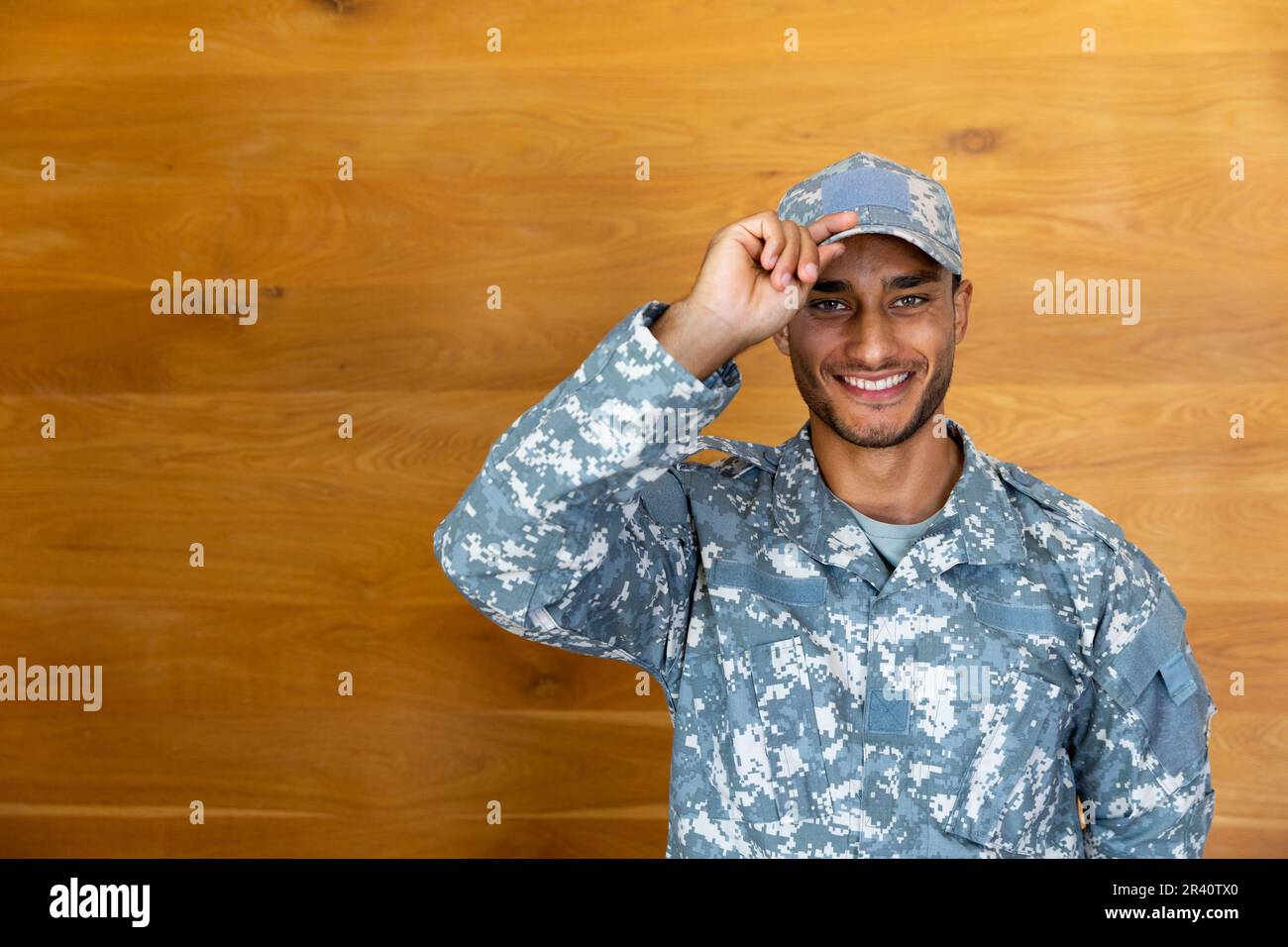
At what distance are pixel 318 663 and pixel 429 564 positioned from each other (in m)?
0.25

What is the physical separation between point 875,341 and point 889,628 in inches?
12.0

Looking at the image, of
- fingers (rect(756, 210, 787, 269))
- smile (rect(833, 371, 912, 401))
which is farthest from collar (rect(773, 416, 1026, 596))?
fingers (rect(756, 210, 787, 269))

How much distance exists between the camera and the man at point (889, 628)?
121 centimetres

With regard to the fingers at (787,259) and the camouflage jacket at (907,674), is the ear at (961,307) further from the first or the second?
the fingers at (787,259)

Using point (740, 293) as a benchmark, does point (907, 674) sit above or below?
below

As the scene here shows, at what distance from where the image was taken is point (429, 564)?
1950 millimetres

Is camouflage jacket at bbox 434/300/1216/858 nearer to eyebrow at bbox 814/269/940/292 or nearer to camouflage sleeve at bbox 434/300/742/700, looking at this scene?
camouflage sleeve at bbox 434/300/742/700

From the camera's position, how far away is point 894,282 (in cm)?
129

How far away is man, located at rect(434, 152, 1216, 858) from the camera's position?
121cm
